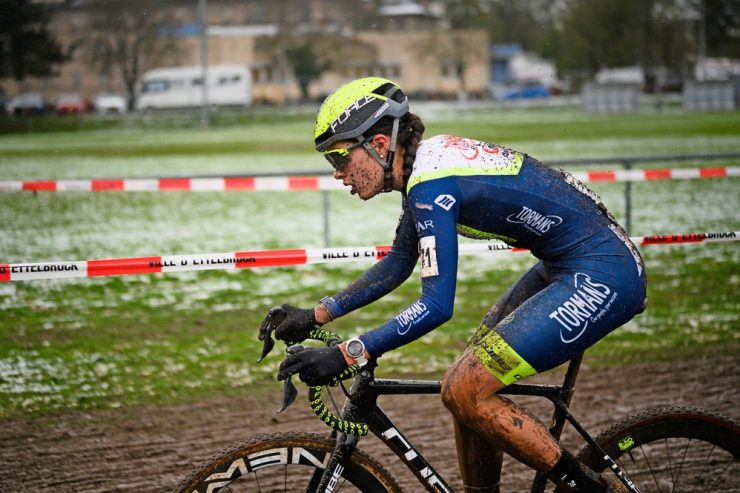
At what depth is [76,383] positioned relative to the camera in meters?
7.32

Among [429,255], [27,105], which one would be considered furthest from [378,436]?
[27,105]

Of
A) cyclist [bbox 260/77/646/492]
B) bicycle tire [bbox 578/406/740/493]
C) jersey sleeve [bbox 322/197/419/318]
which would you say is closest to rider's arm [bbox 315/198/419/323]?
jersey sleeve [bbox 322/197/419/318]

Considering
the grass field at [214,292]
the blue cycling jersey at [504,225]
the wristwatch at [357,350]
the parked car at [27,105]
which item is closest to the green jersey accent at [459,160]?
the blue cycling jersey at [504,225]

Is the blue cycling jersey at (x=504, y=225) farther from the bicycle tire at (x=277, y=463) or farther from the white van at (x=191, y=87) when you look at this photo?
the white van at (x=191, y=87)

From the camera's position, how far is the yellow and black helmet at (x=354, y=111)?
10.8ft

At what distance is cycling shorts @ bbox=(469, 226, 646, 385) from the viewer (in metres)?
3.25

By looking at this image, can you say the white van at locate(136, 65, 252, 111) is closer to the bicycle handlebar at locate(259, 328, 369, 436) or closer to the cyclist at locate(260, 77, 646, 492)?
the cyclist at locate(260, 77, 646, 492)

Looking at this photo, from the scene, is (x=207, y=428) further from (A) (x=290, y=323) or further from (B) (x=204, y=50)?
(B) (x=204, y=50)

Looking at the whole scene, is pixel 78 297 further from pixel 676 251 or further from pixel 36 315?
pixel 676 251

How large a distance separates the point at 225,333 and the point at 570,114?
4562 centimetres

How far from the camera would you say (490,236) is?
352 centimetres

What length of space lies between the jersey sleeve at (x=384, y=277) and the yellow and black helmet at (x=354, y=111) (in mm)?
450

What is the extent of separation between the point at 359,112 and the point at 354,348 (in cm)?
85

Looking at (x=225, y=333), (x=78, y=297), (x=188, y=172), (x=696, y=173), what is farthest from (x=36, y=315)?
(x=188, y=172)
